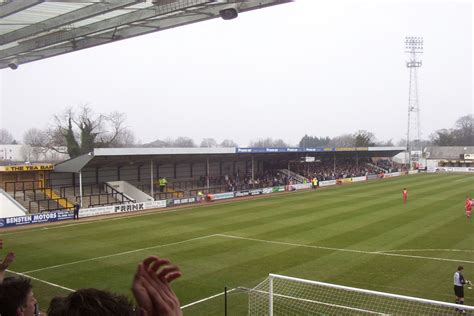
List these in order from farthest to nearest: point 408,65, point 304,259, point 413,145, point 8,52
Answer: point 413,145 → point 408,65 → point 304,259 → point 8,52

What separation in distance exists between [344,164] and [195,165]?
3535 cm

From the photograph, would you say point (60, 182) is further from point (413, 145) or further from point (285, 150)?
point (413, 145)

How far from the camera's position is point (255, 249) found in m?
21.1

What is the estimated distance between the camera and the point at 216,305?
13344 mm

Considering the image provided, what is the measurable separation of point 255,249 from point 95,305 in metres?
19.6

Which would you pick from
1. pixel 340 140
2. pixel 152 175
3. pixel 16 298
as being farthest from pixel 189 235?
pixel 340 140

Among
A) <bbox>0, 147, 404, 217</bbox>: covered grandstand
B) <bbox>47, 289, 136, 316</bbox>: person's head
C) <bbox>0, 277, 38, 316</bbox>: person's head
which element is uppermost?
<bbox>47, 289, 136, 316</bbox>: person's head

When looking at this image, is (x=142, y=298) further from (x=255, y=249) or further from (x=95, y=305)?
(x=255, y=249)

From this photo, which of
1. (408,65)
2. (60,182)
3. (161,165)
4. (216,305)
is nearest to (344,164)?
(408,65)

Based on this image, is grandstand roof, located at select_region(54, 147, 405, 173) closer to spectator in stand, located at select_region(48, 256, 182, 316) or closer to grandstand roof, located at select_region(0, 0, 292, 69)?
grandstand roof, located at select_region(0, 0, 292, 69)

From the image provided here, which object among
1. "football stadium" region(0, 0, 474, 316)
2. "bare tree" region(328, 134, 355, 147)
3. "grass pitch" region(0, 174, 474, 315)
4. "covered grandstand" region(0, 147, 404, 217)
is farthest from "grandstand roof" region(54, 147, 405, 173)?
"bare tree" region(328, 134, 355, 147)

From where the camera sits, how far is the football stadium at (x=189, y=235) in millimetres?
7434

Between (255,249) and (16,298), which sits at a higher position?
(16,298)

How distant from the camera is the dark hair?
3123mm
